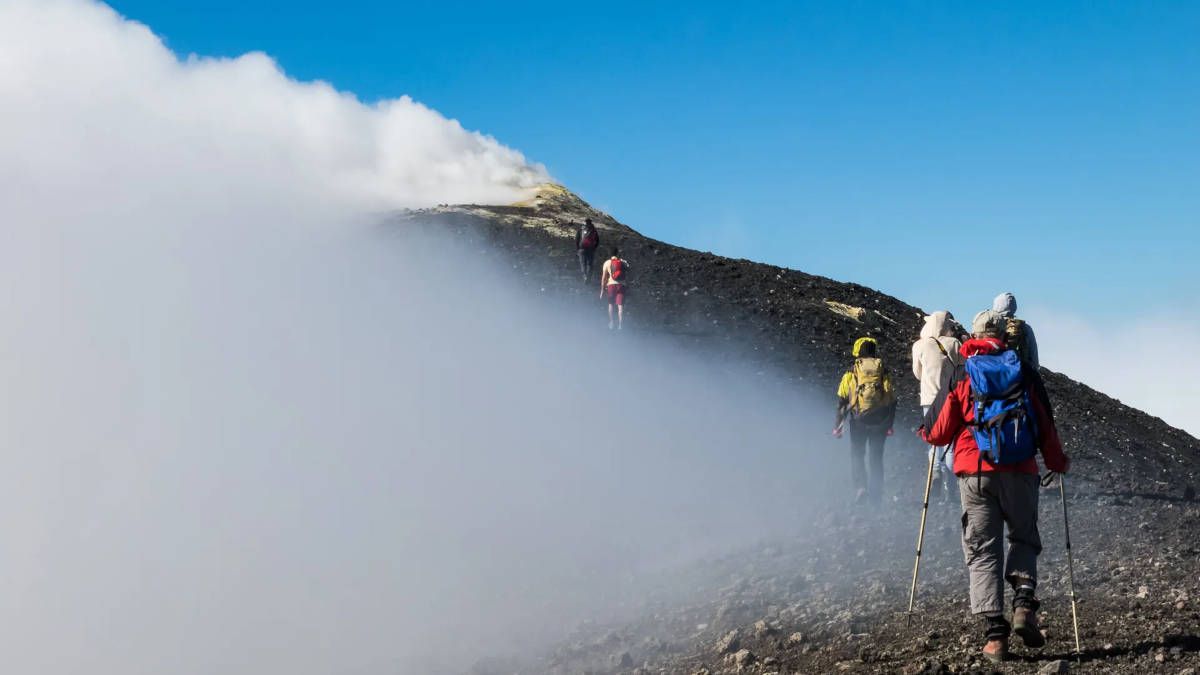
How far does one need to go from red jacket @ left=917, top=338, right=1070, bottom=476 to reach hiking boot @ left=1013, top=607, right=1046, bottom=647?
1.02m

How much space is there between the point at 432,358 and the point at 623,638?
15357 mm

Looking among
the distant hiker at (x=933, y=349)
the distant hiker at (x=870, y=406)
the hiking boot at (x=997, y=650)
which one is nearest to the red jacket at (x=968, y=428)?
the hiking boot at (x=997, y=650)

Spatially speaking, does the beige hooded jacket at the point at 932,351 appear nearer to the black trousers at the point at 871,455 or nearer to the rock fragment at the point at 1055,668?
the black trousers at the point at 871,455

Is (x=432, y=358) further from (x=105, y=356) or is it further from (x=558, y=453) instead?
(x=105, y=356)

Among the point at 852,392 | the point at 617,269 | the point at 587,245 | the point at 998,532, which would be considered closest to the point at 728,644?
the point at 998,532

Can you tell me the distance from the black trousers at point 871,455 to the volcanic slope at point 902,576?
1.41ft

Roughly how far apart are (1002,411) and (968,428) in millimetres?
328

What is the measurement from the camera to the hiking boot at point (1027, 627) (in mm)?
7820

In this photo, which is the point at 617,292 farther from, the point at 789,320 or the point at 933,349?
the point at 933,349

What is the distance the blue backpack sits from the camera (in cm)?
774

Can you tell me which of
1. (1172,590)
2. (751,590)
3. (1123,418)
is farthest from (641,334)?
(1172,590)

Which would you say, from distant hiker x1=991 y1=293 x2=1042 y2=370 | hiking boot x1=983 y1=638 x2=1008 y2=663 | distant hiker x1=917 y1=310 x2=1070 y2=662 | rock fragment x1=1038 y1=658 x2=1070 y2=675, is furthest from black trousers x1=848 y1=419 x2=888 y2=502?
rock fragment x1=1038 y1=658 x2=1070 y2=675

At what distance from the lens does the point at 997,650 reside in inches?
302

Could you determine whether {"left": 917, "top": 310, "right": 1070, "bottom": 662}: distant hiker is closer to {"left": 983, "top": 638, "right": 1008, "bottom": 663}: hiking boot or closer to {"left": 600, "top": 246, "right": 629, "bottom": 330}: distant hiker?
{"left": 983, "top": 638, "right": 1008, "bottom": 663}: hiking boot
